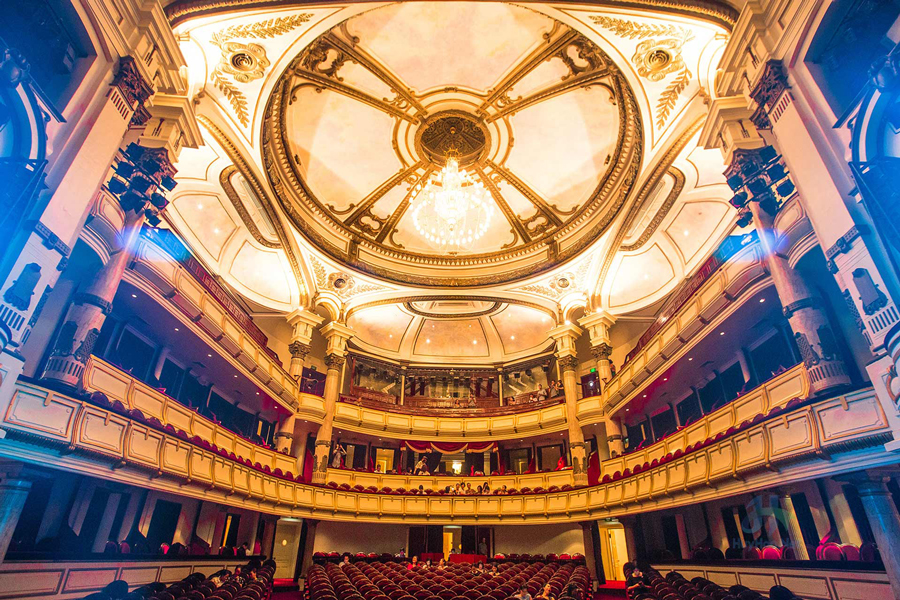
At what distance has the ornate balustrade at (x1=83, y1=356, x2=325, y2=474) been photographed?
26.2 feet

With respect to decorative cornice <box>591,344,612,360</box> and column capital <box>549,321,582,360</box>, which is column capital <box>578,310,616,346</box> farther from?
column capital <box>549,321,582,360</box>

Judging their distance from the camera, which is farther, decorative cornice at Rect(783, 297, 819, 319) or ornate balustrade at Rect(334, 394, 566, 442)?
ornate balustrade at Rect(334, 394, 566, 442)

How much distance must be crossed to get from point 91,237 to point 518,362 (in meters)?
17.1

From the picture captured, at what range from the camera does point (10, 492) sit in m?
5.71

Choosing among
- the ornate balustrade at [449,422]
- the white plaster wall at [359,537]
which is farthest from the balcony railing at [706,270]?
the white plaster wall at [359,537]

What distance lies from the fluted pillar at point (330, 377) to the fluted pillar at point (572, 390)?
814cm

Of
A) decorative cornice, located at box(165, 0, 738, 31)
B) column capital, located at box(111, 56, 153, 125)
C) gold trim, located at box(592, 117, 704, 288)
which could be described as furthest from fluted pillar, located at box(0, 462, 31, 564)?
gold trim, located at box(592, 117, 704, 288)

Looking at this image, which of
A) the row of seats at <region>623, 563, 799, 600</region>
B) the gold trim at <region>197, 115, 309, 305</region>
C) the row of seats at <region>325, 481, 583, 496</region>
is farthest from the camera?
the row of seats at <region>325, 481, 583, 496</region>

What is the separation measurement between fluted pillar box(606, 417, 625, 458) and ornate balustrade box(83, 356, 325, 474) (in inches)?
403

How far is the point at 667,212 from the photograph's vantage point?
14.0 m

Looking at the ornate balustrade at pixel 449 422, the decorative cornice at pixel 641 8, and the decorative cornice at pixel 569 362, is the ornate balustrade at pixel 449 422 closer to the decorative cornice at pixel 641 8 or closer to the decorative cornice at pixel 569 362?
the decorative cornice at pixel 569 362

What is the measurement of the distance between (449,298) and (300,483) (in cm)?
884

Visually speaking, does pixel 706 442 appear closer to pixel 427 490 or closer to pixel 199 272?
pixel 427 490

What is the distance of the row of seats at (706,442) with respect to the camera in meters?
6.67
